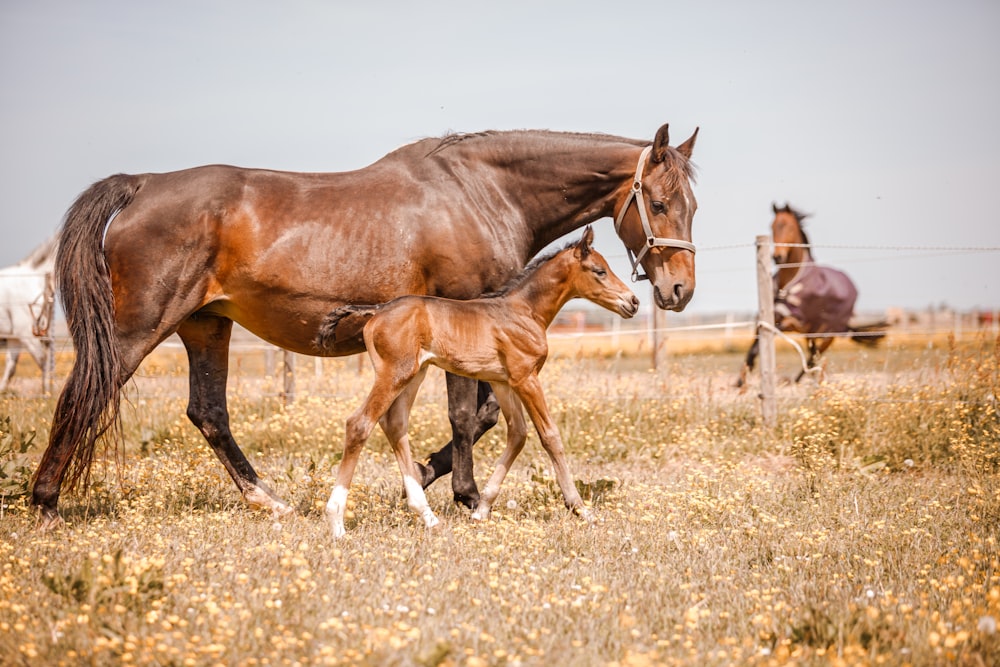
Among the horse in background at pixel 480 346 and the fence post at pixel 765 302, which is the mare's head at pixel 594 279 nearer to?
the horse in background at pixel 480 346

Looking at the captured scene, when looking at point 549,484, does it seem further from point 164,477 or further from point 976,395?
point 976,395

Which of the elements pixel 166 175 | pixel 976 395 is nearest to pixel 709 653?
pixel 166 175

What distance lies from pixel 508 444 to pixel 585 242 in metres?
1.43

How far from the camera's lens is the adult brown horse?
5676mm

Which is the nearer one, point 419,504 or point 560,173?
point 419,504

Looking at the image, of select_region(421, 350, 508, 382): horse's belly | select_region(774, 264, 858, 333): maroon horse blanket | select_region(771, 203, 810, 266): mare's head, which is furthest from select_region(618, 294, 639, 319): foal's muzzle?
select_region(771, 203, 810, 266): mare's head

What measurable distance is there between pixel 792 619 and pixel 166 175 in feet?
15.2

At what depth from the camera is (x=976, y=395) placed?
27.8 feet

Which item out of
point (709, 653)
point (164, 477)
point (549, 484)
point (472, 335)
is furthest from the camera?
point (164, 477)

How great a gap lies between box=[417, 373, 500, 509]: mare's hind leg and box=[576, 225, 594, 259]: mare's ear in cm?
114

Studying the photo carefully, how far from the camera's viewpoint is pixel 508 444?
19.9ft

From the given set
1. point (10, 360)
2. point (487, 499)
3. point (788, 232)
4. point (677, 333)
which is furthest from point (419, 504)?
point (677, 333)

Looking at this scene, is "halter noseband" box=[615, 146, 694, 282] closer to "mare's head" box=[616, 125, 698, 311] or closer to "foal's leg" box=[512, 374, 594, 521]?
"mare's head" box=[616, 125, 698, 311]

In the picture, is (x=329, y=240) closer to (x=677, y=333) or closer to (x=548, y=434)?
(x=548, y=434)
